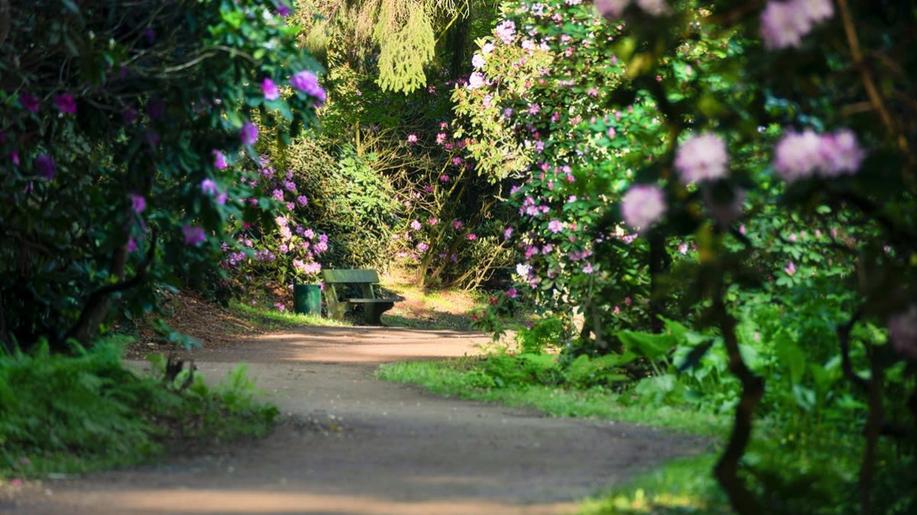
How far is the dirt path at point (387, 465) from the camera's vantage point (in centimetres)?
620

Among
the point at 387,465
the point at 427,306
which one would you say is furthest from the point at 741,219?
the point at 427,306

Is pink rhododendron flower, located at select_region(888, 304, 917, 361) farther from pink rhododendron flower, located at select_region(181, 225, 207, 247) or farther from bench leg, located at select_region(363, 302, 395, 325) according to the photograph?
bench leg, located at select_region(363, 302, 395, 325)

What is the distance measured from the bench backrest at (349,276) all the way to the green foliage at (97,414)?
15016 millimetres

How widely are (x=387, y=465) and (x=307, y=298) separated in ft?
55.5

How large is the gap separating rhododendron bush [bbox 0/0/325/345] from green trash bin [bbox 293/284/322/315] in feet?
45.5

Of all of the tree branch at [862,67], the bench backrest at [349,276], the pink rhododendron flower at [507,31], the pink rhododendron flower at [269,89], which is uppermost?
the pink rhododendron flower at [507,31]

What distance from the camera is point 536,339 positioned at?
44.0ft

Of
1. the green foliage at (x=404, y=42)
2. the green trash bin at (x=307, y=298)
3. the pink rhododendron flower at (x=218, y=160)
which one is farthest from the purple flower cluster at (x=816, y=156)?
the green trash bin at (x=307, y=298)

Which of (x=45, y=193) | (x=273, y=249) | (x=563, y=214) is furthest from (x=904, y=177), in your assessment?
(x=273, y=249)

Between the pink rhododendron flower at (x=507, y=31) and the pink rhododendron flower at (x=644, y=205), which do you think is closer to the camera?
the pink rhododendron flower at (x=644, y=205)

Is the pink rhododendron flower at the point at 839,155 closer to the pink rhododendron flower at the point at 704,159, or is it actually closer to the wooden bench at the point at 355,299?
the pink rhododendron flower at the point at 704,159

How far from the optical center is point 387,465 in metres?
7.45

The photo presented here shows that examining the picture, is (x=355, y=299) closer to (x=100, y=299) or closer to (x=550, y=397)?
(x=550, y=397)

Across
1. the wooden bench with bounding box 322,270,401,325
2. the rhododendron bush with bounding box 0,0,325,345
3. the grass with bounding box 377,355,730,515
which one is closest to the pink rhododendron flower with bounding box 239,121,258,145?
the rhododendron bush with bounding box 0,0,325,345
